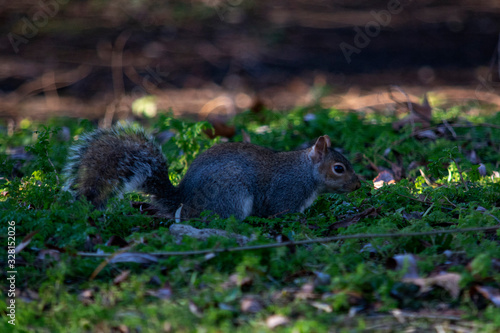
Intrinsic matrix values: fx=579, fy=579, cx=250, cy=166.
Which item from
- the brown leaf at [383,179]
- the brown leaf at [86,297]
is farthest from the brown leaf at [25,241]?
the brown leaf at [383,179]

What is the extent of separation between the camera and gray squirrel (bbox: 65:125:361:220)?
347 centimetres

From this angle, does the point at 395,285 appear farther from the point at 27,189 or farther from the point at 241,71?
the point at 241,71

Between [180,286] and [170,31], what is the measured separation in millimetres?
9414

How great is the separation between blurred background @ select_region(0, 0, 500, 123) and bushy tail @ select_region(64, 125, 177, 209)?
3.17 metres

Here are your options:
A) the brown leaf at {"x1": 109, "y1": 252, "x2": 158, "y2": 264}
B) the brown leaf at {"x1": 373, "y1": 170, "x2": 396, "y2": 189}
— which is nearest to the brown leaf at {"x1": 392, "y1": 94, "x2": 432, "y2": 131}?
the brown leaf at {"x1": 373, "y1": 170, "x2": 396, "y2": 189}

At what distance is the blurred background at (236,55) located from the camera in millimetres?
8484

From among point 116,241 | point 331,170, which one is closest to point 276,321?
point 116,241

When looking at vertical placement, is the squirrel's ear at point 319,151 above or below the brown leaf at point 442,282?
below

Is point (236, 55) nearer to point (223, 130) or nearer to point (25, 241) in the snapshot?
point (223, 130)

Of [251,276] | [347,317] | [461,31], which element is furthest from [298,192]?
[461,31]

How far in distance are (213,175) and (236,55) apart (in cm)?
708

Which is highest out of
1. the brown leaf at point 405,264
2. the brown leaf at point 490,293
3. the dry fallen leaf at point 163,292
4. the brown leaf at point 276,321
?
the brown leaf at point 490,293

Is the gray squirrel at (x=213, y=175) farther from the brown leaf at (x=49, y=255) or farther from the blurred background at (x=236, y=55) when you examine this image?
the blurred background at (x=236, y=55)

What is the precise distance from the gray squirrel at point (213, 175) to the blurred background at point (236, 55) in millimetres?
2710
